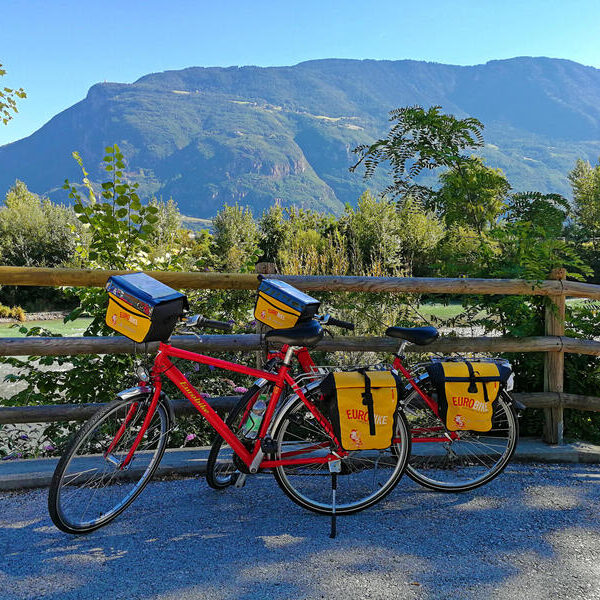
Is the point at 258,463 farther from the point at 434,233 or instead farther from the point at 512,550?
the point at 434,233

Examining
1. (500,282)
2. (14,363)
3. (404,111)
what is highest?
A: (404,111)

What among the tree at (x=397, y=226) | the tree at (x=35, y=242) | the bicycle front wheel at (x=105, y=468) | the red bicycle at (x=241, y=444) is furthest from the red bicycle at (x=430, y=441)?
the tree at (x=35, y=242)

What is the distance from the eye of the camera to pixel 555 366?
443cm

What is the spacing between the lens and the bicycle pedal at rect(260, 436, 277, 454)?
10.5 ft

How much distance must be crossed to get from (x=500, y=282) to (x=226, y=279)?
1.93 meters

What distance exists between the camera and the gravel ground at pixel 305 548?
2549mm

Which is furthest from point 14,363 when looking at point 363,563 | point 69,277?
point 363,563

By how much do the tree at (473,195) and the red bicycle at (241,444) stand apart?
210 cm

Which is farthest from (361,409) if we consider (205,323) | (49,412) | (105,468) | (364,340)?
(49,412)

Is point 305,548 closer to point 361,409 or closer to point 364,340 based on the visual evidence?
point 361,409

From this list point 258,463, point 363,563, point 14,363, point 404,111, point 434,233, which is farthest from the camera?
point 434,233

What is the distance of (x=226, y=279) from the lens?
3996 millimetres

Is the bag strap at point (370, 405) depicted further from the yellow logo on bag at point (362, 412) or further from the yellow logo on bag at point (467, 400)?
the yellow logo on bag at point (467, 400)

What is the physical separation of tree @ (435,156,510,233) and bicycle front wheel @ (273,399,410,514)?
2234mm
